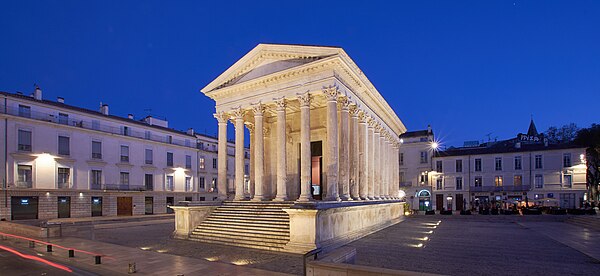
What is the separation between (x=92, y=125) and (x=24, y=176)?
322 inches

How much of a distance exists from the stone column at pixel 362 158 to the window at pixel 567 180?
3288 centimetres

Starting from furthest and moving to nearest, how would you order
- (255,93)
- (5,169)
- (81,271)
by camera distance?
(5,169), (255,93), (81,271)

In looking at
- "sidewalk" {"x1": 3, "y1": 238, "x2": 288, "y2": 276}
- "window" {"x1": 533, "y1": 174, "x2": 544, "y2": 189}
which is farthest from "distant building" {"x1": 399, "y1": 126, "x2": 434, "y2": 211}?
"sidewalk" {"x1": 3, "y1": 238, "x2": 288, "y2": 276}

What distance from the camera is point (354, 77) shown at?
20094mm

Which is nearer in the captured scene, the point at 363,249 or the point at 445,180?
the point at 363,249

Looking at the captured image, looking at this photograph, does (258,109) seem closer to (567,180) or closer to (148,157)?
(148,157)

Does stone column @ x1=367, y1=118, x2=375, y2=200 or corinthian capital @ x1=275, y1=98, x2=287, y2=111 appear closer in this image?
corinthian capital @ x1=275, y1=98, x2=287, y2=111

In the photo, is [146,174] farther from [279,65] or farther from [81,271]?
[81,271]

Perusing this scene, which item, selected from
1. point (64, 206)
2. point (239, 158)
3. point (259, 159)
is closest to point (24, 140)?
point (64, 206)

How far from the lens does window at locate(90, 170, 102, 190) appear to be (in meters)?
37.9

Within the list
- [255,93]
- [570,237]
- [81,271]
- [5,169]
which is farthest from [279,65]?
[5,169]

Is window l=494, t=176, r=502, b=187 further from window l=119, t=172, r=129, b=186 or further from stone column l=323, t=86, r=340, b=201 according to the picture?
window l=119, t=172, r=129, b=186

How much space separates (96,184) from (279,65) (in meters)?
28.7

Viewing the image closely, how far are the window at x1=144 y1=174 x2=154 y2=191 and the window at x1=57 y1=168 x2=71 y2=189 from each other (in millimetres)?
8729
